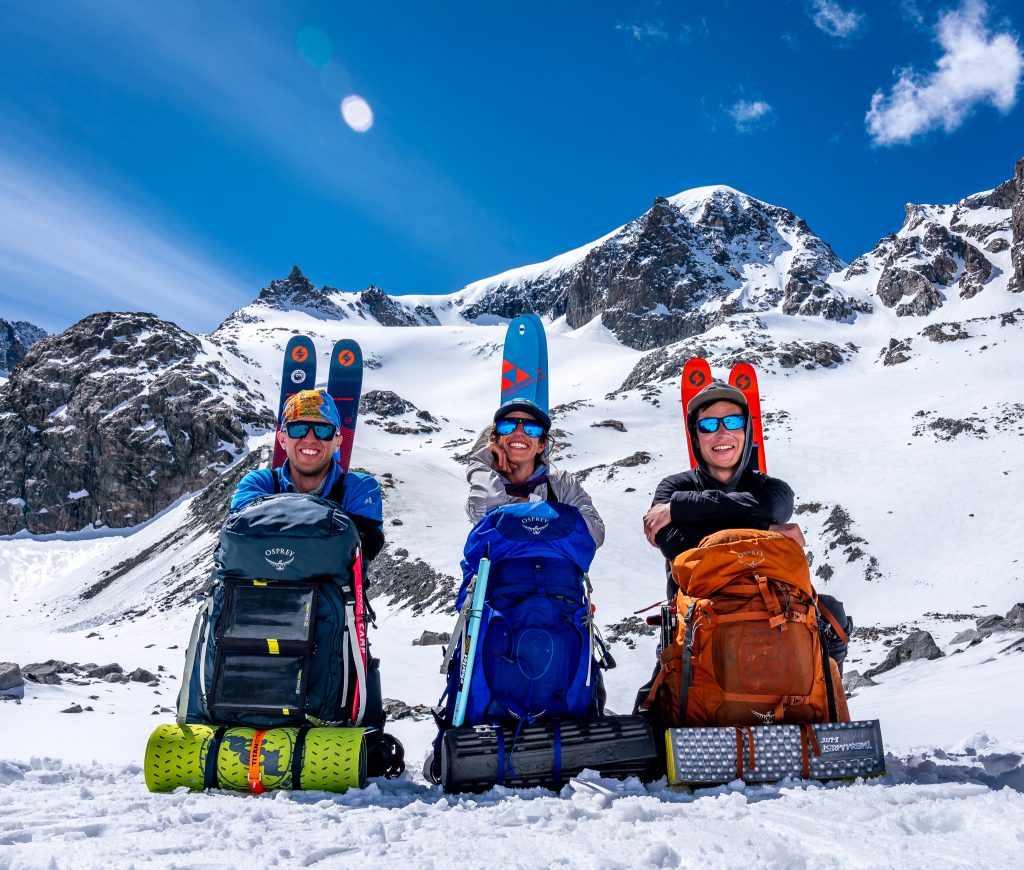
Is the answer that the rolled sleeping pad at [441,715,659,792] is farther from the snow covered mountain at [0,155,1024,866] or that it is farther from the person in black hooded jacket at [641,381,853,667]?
the person in black hooded jacket at [641,381,853,667]

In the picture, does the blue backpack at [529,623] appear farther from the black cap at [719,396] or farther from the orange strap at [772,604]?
the black cap at [719,396]

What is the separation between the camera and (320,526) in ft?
11.8

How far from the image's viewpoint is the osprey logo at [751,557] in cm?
341

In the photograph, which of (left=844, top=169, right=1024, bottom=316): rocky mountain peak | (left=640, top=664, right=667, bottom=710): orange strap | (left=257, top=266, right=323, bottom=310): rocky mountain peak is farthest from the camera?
(left=257, top=266, right=323, bottom=310): rocky mountain peak

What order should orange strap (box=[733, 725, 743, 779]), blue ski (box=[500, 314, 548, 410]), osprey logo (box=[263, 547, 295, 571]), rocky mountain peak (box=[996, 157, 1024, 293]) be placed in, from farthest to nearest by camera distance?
rocky mountain peak (box=[996, 157, 1024, 293])
blue ski (box=[500, 314, 548, 410])
osprey logo (box=[263, 547, 295, 571])
orange strap (box=[733, 725, 743, 779])

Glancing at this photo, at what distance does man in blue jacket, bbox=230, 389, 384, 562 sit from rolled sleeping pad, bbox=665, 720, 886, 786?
7.65ft

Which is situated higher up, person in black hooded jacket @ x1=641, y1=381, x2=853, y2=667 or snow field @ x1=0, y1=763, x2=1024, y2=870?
person in black hooded jacket @ x1=641, y1=381, x2=853, y2=667

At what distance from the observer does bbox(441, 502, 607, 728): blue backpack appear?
3512 mm

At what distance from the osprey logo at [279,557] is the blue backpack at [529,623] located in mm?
999

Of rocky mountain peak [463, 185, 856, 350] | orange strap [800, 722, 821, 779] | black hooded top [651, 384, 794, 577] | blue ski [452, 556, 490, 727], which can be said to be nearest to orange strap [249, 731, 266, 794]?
blue ski [452, 556, 490, 727]

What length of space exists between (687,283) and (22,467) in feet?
458

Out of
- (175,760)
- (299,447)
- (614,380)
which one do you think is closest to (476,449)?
(299,447)

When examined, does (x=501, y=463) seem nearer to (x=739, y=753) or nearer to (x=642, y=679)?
(x=739, y=753)

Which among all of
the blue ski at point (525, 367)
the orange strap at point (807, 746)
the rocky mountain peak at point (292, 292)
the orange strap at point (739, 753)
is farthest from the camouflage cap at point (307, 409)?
the rocky mountain peak at point (292, 292)
